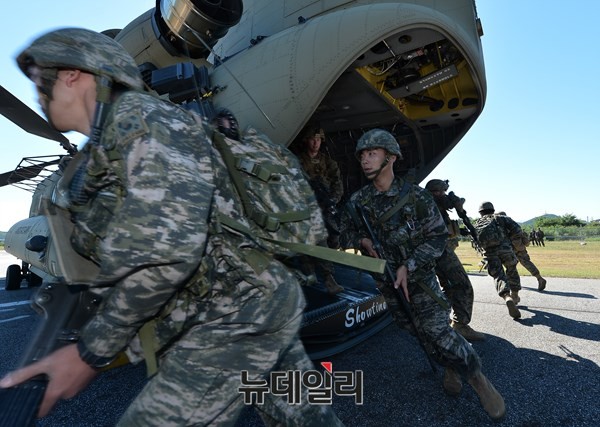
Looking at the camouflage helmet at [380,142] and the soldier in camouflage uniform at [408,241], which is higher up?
the camouflage helmet at [380,142]

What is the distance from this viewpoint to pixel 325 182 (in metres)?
4.48

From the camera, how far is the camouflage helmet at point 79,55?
1.17 metres

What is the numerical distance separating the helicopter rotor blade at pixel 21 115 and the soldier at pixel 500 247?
5988mm

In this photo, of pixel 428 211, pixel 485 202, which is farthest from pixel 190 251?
pixel 485 202

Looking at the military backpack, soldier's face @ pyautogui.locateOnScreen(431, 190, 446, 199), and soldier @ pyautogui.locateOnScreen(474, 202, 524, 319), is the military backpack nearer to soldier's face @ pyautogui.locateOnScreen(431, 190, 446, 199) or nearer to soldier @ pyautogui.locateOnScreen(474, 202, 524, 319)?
soldier's face @ pyautogui.locateOnScreen(431, 190, 446, 199)

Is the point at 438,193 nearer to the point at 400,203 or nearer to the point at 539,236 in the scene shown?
the point at 400,203

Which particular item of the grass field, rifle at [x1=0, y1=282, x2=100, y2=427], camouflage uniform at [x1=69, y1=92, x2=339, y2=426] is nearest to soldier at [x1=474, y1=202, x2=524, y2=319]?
the grass field

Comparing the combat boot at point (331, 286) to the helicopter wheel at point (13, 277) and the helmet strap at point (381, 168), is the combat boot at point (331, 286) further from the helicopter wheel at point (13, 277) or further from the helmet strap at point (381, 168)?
the helicopter wheel at point (13, 277)

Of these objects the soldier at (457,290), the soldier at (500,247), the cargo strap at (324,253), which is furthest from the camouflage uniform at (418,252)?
the soldier at (500,247)

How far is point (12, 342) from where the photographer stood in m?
4.23

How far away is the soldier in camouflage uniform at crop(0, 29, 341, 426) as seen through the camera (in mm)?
978

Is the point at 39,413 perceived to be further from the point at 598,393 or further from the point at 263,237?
the point at 598,393

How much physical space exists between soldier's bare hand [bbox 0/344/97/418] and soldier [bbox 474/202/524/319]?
5502mm

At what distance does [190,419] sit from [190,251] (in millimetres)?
513
